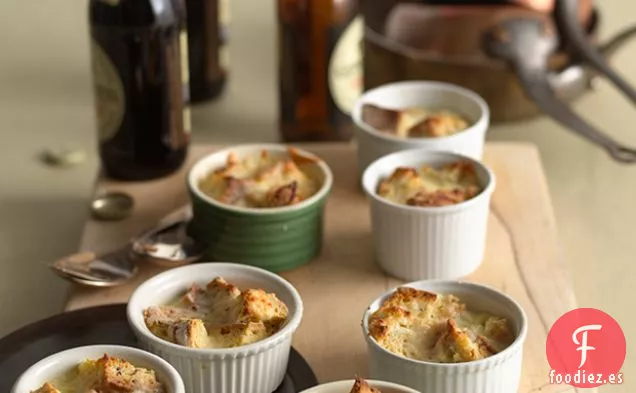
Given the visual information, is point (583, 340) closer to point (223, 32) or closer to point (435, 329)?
point (435, 329)

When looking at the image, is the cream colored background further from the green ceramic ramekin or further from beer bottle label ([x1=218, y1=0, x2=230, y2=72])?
the green ceramic ramekin

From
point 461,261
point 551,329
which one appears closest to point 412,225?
point 461,261

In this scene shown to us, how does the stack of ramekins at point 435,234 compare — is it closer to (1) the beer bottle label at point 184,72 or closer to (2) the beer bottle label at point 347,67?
(2) the beer bottle label at point 347,67

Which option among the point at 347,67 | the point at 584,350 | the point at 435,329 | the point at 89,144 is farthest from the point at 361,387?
the point at 89,144

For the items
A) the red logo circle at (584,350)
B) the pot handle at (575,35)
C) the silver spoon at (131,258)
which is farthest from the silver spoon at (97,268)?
the pot handle at (575,35)

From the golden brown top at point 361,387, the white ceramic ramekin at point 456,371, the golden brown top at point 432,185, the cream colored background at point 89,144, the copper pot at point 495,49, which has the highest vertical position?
the copper pot at point 495,49

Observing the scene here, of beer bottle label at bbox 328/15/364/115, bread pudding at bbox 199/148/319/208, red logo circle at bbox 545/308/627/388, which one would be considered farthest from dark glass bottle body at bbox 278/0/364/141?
red logo circle at bbox 545/308/627/388
